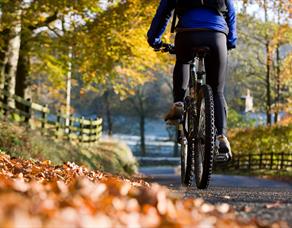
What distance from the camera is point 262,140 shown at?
30.7 metres

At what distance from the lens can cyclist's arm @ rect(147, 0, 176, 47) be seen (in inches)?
222

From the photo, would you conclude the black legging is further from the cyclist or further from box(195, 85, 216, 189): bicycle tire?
box(195, 85, 216, 189): bicycle tire

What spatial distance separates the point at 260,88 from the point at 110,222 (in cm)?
5061

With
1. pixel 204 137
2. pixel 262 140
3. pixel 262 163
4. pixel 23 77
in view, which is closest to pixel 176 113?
pixel 204 137

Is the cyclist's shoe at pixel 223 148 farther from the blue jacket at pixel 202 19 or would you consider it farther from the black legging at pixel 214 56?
the blue jacket at pixel 202 19

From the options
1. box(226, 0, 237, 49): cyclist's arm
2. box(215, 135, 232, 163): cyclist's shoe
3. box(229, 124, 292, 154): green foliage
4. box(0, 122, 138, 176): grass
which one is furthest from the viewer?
box(229, 124, 292, 154): green foliage

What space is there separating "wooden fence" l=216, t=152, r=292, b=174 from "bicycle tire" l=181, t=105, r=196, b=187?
805 inches

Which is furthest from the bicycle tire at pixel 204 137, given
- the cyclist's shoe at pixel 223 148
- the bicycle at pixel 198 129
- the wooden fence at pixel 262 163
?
the wooden fence at pixel 262 163

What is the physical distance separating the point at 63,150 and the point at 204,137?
11410mm

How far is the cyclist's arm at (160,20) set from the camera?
563cm

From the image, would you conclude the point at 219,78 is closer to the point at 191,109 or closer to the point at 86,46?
the point at 191,109

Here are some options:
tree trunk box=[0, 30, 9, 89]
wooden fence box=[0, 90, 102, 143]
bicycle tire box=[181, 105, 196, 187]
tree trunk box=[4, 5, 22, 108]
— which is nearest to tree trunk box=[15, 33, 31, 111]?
wooden fence box=[0, 90, 102, 143]

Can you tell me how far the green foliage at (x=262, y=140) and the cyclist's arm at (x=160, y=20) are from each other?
23.5 m

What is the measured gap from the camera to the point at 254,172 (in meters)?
28.5
